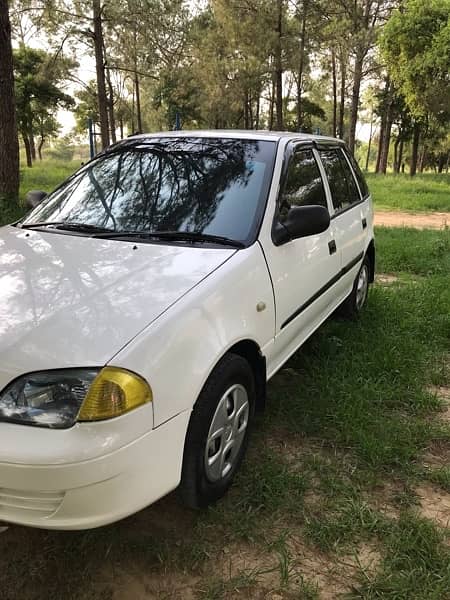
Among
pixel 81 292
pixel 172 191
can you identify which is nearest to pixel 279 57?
pixel 172 191

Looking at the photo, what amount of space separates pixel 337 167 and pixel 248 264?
7.10ft

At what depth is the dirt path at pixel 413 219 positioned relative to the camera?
37.4ft

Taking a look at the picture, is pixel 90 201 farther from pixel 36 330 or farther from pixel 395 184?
pixel 395 184

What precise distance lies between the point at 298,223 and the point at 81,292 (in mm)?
1243

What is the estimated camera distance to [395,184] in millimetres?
20000

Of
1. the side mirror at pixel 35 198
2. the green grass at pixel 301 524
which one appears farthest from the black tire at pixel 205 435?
the side mirror at pixel 35 198

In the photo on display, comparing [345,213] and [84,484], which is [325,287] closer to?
[345,213]

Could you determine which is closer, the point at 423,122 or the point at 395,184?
the point at 395,184

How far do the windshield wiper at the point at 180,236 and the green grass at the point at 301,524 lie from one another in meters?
1.17

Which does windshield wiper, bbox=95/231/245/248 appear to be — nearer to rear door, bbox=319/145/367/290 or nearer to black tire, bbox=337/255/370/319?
rear door, bbox=319/145/367/290

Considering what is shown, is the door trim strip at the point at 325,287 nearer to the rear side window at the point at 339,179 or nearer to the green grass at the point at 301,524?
the rear side window at the point at 339,179

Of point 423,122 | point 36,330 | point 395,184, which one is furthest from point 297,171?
point 423,122

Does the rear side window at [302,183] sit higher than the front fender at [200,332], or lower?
higher

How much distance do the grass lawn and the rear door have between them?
0.94m
